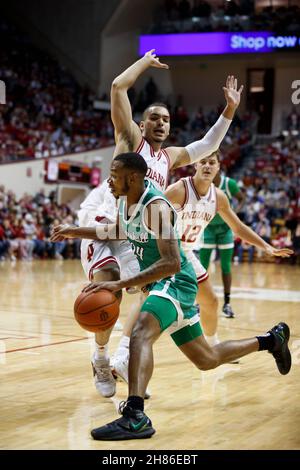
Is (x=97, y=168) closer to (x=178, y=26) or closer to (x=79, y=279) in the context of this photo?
(x=178, y=26)

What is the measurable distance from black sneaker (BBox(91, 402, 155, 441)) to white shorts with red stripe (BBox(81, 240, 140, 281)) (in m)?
1.37

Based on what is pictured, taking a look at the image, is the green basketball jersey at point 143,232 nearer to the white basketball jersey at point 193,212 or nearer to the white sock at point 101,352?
the white sock at point 101,352

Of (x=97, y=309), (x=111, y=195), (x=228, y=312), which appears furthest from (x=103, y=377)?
(x=228, y=312)

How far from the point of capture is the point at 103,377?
4969mm

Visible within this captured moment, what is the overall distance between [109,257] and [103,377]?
807 mm

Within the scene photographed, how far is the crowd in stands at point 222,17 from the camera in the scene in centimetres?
2508

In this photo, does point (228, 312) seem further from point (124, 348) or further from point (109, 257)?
point (109, 257)

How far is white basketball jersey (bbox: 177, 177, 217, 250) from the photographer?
243 inches

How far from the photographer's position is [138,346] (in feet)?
12.8

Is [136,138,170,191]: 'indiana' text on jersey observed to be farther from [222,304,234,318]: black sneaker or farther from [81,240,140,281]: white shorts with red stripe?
[222,304,234,318]: black sneaker

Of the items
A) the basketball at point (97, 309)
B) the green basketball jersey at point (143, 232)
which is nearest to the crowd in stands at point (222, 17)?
the green basketball jersey at point (143, 232)

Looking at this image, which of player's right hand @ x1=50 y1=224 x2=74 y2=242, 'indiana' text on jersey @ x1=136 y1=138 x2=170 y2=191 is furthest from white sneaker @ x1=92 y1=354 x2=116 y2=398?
'indiana' text on jersey @ x1=136 y1=138 x2=170 y2=191

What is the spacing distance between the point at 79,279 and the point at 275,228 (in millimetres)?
8874

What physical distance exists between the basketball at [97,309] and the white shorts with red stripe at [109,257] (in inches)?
32.1
